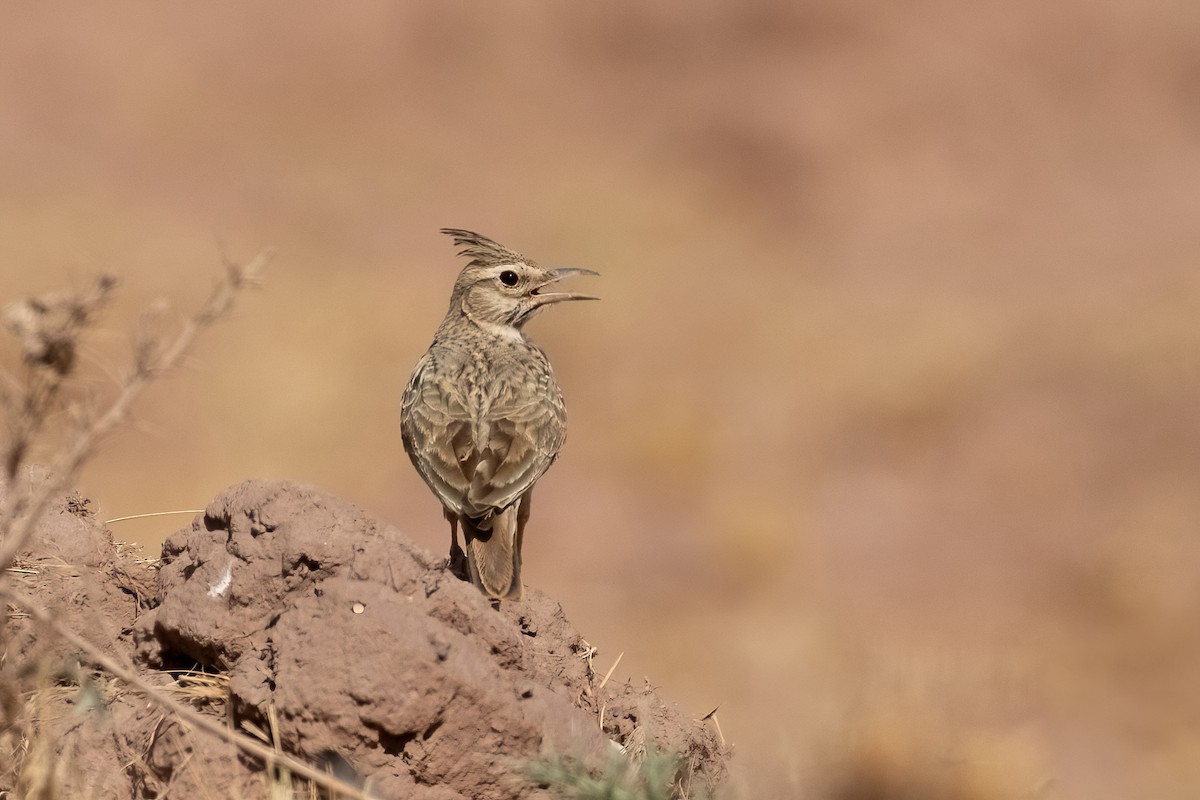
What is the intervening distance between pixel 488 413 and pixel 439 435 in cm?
25

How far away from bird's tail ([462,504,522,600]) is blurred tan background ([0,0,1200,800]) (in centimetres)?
670

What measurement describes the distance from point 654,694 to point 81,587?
2021mm

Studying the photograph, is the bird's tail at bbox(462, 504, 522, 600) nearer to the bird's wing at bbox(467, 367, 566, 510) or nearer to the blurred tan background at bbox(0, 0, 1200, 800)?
the bird's wing at bbox(467, 367, 566, 510)

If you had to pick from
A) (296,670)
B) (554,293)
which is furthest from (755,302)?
(296,670)

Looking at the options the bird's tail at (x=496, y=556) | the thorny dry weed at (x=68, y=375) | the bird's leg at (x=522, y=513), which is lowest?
the thorny dry weed at (x=68, y=375)

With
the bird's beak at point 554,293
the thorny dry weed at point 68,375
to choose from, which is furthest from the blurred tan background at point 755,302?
the thorny dry weed at point 68,375

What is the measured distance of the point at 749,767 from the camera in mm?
5660

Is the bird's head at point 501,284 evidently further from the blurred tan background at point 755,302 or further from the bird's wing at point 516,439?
the blurred tan background at point 755,302

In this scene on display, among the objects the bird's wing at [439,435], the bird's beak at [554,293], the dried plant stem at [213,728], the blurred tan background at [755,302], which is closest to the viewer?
the dried plant stem at [213,728]

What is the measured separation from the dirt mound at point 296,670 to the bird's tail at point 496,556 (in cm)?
33

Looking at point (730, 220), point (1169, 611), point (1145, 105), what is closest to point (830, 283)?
point (730, 220)

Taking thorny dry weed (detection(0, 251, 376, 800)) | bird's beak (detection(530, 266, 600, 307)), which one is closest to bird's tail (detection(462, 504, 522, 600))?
bird's beak (detection(530, 266, 600, 307))

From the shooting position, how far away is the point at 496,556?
19.4ft

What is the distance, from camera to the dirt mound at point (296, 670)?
4.12 m
